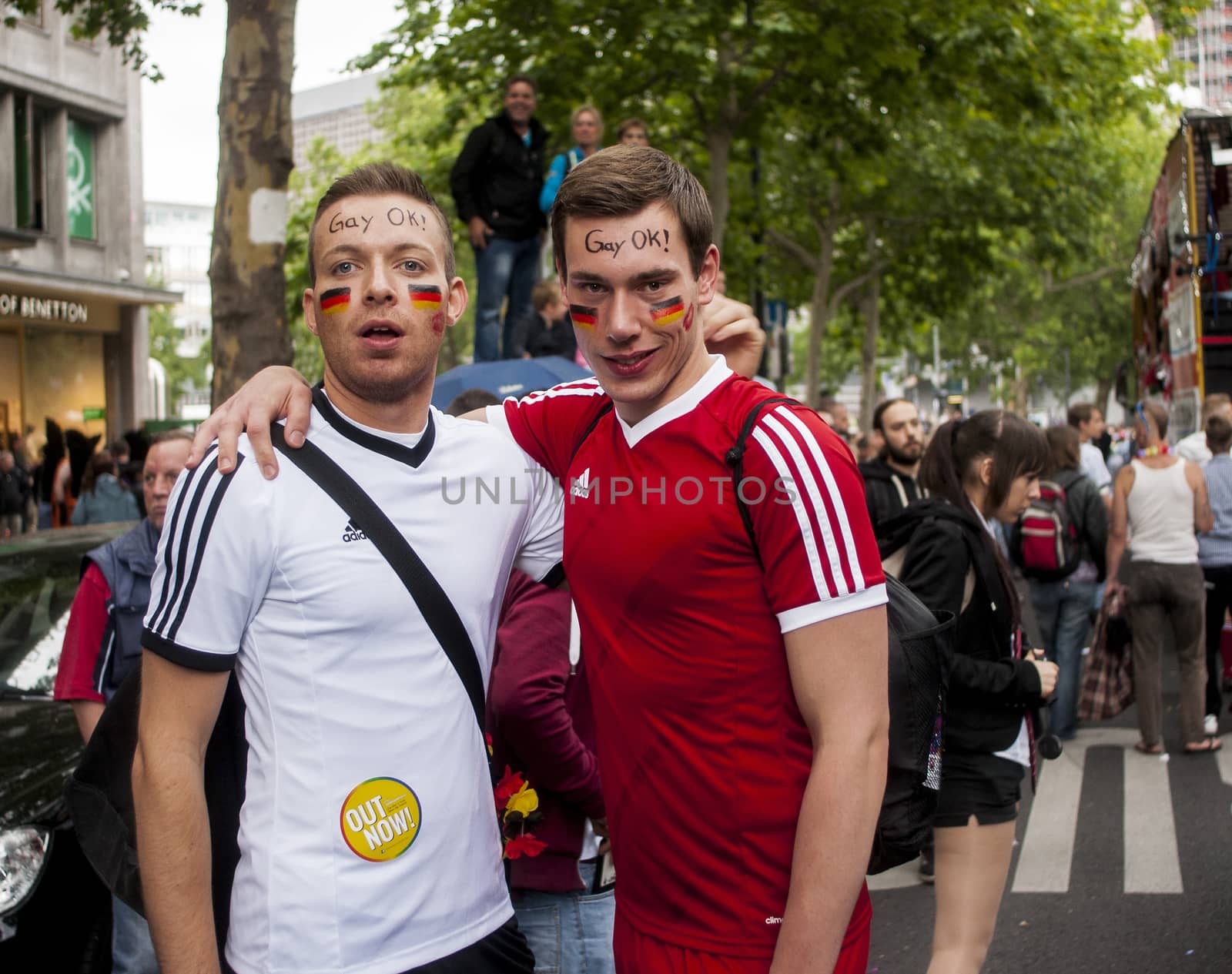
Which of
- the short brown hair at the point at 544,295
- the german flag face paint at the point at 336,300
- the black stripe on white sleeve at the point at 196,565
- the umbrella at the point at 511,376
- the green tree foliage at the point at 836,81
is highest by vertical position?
the green tree foliage at the point at 836,81

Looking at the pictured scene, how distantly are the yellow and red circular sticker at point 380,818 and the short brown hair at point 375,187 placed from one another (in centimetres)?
91

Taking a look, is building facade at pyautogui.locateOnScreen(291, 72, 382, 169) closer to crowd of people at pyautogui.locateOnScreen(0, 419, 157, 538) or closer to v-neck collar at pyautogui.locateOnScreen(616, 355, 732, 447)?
crowd of people at pyautogui.locateOnScreen(0, 419, 157, 538)

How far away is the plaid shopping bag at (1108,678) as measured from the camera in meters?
7.92

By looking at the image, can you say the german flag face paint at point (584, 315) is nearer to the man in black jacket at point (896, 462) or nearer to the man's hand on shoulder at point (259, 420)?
the man's hand on shoulder at point (259, 420)

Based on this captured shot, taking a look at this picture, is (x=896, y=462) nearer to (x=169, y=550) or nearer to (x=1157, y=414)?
(x=1157, y=414)

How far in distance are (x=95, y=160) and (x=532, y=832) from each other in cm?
2713

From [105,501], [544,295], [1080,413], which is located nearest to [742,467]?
[544,295]

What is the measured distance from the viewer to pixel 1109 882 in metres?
6.02

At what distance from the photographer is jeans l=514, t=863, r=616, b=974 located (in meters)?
3.07

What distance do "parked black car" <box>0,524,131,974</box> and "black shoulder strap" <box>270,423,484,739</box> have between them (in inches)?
78.0

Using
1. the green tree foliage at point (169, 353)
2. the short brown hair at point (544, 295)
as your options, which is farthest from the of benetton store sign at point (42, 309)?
the green tree foliage at point (169, 353)

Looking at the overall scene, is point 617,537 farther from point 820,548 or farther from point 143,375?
point 143,375

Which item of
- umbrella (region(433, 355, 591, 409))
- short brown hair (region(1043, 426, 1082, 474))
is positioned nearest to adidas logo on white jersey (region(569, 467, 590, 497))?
umbrella (region(433, 355, 591, 409))

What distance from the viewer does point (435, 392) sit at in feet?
25.4
